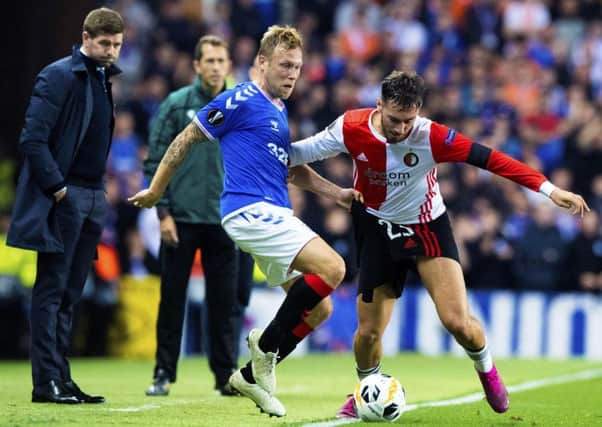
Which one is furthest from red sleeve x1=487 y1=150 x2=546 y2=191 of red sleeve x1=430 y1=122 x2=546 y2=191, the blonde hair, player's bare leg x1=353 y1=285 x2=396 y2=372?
the blonde hair

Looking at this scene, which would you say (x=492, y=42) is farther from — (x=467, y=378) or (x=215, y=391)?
(x=215, y=391)

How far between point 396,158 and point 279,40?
98 centimetres

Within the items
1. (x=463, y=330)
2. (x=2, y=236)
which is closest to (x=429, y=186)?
(x=463, y=330)

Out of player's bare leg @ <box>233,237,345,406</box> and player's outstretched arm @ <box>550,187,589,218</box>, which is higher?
player's outstretched arm @ <box>550,187,589,218</box>

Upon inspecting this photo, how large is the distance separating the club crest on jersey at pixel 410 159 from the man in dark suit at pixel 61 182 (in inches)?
78.9

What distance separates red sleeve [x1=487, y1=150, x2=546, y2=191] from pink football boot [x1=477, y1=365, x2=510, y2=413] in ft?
3.90

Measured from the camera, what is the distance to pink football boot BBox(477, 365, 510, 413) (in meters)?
7.93

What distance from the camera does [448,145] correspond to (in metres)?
7.81

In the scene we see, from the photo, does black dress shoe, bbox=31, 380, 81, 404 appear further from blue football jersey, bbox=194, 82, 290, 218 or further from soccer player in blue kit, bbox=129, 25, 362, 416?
blue football jersey, bbox=194, 82, 290, 218

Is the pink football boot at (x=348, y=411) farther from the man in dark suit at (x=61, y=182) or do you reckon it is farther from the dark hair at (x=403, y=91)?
the dark hair at (x=403, y=91)

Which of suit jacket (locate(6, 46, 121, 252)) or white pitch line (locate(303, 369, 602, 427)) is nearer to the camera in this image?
white pitch line (locate(303, 369, 602, 427))

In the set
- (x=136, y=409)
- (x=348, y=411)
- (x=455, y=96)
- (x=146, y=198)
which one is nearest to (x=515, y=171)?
(x=348, y=411)

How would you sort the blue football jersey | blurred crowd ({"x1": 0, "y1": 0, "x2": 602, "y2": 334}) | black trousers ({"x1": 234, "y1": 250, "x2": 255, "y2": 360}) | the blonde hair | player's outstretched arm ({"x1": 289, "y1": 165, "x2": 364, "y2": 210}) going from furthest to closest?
blurred crowd ({"x1": 0, "y1": 0, "x2": 602, "y2": 334})
black trousers ({"x1": 234, "y1": 250, "x2": 255, "y2": 360})
player's outstretched arm ({"x1": 289, "y1": 165, "x2": 364, "y2": 210})
the blonde hair
the blue football jersey

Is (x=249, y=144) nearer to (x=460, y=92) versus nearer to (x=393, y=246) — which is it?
(x=393, y=246)
